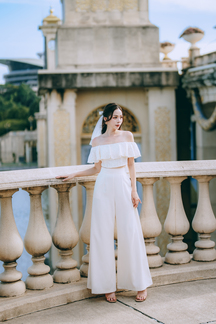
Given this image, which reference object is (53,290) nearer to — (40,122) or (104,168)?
(104,168)

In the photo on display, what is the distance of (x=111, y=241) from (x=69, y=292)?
496 mm

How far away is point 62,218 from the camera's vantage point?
11.6ft

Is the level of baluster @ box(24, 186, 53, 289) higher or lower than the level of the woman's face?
lower

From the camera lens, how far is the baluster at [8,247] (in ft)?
10.5

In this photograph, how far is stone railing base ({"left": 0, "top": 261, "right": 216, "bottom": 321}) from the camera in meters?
3.14

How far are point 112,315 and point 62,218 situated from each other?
856mm

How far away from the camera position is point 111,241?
134 inches

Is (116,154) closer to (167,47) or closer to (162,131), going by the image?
(162,131)

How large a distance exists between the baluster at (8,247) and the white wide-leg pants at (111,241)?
55 cm

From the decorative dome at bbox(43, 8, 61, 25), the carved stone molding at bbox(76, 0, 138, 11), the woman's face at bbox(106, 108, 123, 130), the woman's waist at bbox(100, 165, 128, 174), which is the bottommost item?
the woman's waist at bbox(100, 165, 128, 174)

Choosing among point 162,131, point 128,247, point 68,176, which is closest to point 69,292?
point 128,247

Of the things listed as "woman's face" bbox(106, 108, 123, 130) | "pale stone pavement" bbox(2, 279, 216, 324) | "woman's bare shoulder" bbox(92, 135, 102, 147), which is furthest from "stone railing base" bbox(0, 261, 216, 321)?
"woman's face" bbox(106, 108, 123, 130)

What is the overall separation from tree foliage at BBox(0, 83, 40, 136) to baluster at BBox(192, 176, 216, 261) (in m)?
48.1

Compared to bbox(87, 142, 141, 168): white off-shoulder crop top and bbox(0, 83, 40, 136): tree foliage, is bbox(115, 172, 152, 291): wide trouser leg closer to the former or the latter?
bbox(87, 142, 141, 168): white off-shoulder crop top
